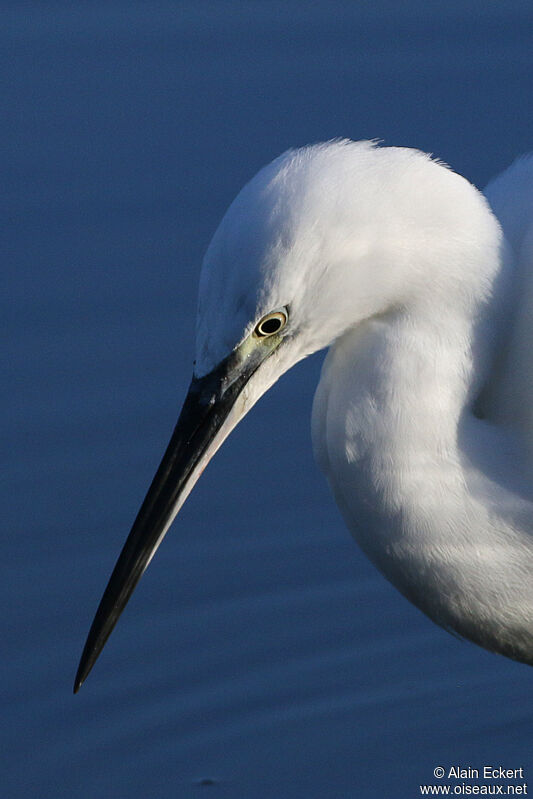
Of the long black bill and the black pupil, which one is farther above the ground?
the black pupil

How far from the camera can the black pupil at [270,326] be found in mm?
2219

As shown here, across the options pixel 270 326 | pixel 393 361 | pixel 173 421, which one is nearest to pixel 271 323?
pixel 270 326

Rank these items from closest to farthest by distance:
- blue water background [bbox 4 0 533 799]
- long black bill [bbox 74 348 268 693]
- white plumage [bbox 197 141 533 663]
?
white plumage [bbox 197 141 533 663] → long black bill [bbox 74 348 268 693] → blue water background [bbox 4 0 533 799]

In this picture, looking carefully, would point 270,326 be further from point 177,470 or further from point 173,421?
point 173,421

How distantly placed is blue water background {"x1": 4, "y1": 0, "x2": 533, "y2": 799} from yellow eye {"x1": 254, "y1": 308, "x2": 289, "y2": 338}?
1.63 m

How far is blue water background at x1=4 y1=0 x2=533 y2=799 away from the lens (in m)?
3.55

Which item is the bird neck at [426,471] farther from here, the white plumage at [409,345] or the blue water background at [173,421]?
the blue water background at [173,421]

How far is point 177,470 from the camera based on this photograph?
2.42m

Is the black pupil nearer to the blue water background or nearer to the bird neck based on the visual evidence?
the bird neck

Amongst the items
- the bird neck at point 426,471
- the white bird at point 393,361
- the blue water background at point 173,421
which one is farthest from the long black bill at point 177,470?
the blue water background at point 173,421

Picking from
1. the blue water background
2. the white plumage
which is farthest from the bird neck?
the blue water background

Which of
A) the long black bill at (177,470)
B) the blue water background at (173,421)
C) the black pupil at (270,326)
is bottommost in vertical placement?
the blue water background at (173,421)

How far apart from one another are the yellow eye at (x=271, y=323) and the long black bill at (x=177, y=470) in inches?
1.8

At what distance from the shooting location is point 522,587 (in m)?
2.65
